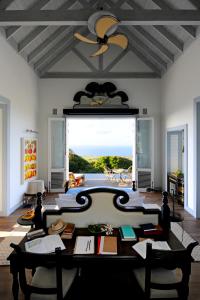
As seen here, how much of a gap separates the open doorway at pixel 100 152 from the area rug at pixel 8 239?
3877 millimetres

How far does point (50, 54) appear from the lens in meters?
7.10

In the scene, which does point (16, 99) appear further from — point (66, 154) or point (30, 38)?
point (66, 154)

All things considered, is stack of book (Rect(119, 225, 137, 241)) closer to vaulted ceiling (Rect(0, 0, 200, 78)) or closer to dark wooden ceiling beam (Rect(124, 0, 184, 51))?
vaulted ceiling (Rect(0, 0, 200, 78))

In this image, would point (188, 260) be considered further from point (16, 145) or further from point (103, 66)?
point (103, 66)

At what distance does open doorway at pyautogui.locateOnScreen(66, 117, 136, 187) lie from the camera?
8.67 meters

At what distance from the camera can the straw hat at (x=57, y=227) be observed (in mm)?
2223

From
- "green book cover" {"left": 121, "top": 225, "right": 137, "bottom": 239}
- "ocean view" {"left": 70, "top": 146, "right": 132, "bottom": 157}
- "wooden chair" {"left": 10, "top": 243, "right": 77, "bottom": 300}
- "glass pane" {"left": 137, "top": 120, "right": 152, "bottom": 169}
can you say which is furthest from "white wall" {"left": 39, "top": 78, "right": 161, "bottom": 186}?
"wooden chair" {"left": 10, "top": 243, "right": 77, "bottom": 300}

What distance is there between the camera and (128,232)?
2.20 m

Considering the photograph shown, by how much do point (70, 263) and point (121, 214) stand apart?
80cm

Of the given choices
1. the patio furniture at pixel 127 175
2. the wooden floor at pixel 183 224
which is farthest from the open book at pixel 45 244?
the patio furniture at pixel 127 175

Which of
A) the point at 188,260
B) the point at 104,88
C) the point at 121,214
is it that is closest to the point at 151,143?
the point at 104,88

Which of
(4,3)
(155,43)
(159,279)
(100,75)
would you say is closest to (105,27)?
(4,3)

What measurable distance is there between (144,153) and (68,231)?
239 inches

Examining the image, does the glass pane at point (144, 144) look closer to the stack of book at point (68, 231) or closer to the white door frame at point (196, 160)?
the white door frame at point (196, 160)
